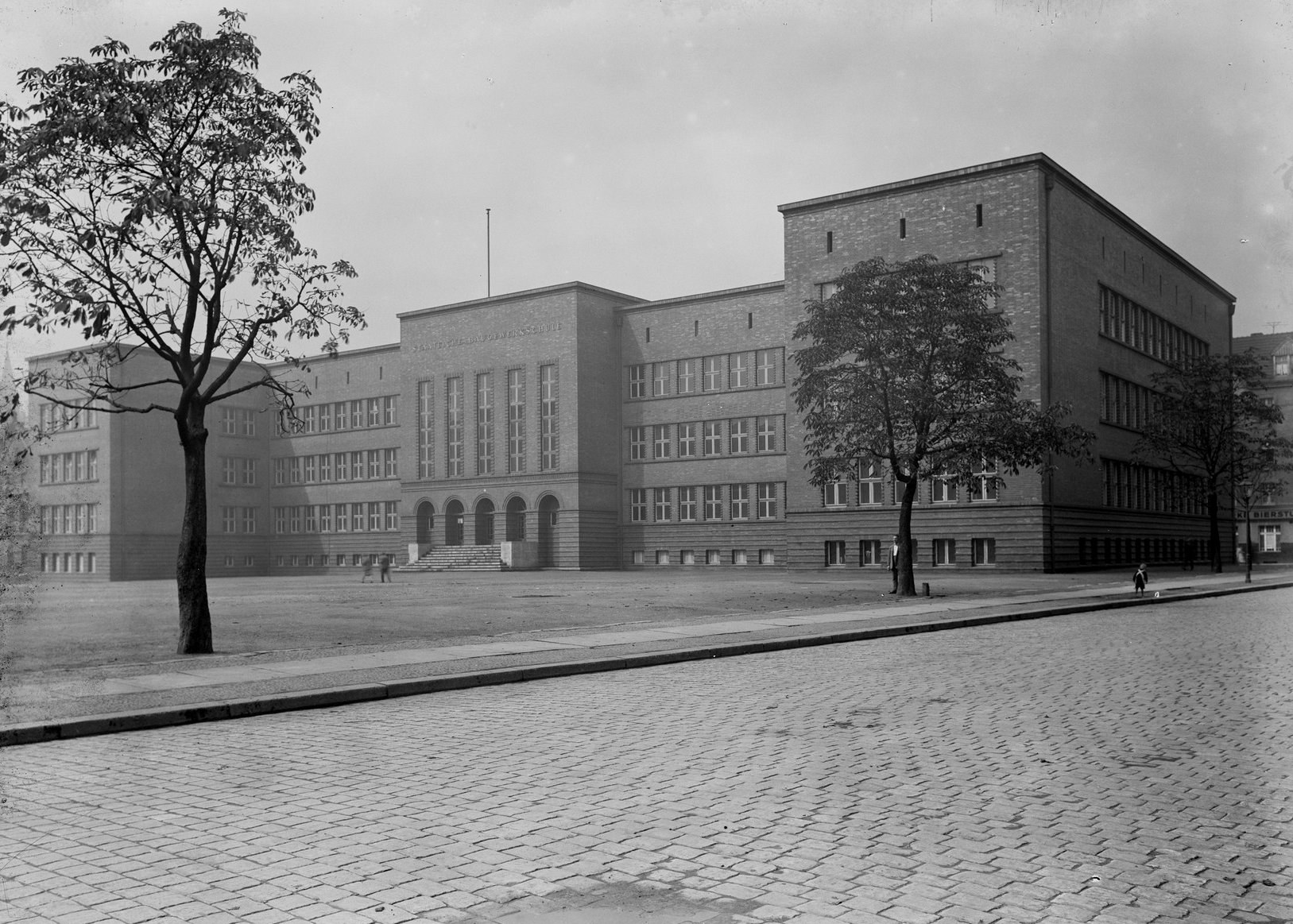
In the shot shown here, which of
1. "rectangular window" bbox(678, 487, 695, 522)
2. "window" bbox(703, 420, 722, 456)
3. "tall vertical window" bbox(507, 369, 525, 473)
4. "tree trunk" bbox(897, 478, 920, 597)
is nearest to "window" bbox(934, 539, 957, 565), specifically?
"window" bbox(703, 420, 722, 456)

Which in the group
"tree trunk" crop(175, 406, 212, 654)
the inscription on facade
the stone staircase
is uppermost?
the inscription on facade

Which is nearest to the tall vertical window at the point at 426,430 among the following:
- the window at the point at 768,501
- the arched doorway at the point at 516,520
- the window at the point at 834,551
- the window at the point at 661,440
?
the arched doorway at the point at 516,520

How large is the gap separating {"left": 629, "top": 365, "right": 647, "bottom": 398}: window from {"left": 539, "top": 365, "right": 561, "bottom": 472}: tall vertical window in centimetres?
453

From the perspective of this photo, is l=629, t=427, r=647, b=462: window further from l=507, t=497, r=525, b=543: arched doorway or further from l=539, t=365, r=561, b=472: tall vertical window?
l=507, t=497, r=525, b=543: arched doorway

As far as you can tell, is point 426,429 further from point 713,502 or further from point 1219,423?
point 1219,423

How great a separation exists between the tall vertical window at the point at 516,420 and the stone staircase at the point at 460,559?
528 cm

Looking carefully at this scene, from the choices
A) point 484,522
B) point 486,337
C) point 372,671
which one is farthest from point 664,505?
point 372,671

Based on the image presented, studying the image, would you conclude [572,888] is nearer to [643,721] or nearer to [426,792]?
[426,792]

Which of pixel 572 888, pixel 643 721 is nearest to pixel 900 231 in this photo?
pixel 643 721

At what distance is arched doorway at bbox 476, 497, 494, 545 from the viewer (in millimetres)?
72438

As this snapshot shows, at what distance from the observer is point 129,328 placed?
16891 mm

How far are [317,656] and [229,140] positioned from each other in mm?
7324

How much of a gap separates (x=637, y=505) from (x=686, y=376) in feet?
26.4

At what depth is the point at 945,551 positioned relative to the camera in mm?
52594
